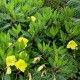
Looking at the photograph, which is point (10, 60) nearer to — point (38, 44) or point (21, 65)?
point (21, 65)

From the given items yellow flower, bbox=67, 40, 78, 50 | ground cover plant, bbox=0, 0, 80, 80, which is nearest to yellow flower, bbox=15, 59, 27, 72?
ground cover plant, bbox=0, 0, 80, 80

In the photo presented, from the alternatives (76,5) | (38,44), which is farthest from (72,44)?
(76,5)

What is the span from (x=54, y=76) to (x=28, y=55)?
37cm

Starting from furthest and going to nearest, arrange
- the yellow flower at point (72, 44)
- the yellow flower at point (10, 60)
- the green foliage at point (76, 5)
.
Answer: the green foliage at point (76, 5), the yellow flower at point (72, 44), the yellow flower at point (10, 60)

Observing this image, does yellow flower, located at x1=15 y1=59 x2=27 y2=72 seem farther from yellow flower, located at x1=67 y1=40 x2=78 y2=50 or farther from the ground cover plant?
yellow flower, located at x1=67 y1=40 x2=78 y2=50

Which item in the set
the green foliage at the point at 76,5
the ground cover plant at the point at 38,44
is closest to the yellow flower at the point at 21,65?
the ground cover plant at the point at 38,44

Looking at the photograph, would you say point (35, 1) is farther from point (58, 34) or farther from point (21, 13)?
point (58, 34)

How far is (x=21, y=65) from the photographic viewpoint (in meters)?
2.66

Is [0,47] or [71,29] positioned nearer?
[0,47]

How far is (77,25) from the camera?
321 cm

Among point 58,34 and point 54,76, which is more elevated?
point 58,34

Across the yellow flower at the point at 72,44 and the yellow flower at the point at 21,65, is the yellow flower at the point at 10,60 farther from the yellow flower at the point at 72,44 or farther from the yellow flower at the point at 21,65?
the yellow flower at the point at 72,44

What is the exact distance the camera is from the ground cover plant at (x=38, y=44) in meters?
2.72

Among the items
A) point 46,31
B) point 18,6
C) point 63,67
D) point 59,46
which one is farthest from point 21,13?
point 63,67
